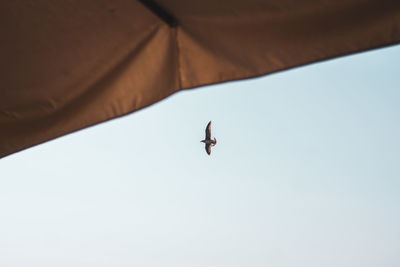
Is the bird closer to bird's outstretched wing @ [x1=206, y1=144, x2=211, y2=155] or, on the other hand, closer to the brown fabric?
bird's outstretched wing @ [x1=206, y1=144, x2=211, y2=155]

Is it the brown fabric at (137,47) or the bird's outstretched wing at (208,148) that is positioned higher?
the bird's outstretched wing at (208,148)

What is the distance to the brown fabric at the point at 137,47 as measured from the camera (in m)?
0.96

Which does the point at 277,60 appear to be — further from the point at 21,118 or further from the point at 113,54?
the point at 21,118

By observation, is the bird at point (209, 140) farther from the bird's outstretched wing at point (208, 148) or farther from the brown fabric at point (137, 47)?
the brown fabric at point (137, 47)

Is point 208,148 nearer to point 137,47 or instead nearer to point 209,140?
point 209,140

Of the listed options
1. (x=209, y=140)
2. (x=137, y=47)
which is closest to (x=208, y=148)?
(x=209, y=140)

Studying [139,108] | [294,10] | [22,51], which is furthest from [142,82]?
[294,10]

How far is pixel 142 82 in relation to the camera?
1231 mm

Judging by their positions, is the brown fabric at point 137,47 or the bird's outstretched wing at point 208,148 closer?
the brown fabric at point 137,47

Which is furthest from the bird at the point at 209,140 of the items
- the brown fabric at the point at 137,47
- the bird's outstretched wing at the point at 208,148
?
the brown fabric at the point at 137,47

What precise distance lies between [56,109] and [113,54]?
0.26 metres

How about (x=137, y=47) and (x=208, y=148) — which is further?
(x=208, y=148)

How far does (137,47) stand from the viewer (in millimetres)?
1209

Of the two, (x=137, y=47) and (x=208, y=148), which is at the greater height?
(x=208, y=148)
